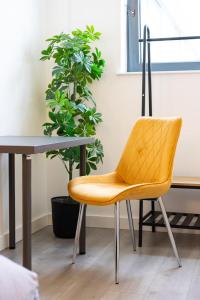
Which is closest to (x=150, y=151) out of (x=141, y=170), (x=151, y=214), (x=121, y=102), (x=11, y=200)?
(x=141, y=170)

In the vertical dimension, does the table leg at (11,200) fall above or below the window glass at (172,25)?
below

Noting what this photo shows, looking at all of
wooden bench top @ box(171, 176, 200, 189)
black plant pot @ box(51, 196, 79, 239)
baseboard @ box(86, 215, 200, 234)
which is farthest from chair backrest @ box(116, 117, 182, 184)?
baseboard @ box(86, 215, 200, 234)

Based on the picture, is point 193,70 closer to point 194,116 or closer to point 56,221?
point 194,116

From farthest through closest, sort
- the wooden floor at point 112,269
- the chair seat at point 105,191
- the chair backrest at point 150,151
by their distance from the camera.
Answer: the chair backrest at point 150,151 → the chair seat at point 105,191 → the wooden floor at point 112,269

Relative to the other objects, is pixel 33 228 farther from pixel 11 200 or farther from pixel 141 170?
pixel 141 170

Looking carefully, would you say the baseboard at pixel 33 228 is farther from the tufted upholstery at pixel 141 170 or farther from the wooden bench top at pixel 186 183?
the wooden bench top at pixel 186 183

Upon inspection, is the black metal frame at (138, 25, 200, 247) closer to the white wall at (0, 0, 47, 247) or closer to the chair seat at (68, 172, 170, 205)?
the chair seat at (68, 172, 170, 205)

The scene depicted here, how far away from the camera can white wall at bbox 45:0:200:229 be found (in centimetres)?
335

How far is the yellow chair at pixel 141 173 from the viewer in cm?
248

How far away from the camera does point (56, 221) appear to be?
3305 mm

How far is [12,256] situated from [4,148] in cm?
99

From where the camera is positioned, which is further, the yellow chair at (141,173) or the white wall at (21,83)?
the white wall at (21,83)

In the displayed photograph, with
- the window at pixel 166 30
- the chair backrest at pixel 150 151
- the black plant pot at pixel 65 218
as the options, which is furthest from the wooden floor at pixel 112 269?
the window at pixel 166 30

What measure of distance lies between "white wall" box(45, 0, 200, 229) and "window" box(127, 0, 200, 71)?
0.13 meters
